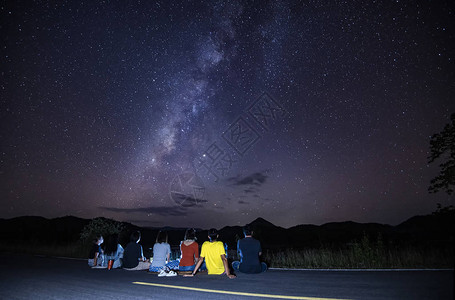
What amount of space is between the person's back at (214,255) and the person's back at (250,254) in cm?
59

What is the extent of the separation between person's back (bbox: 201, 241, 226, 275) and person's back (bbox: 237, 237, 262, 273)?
0.59m

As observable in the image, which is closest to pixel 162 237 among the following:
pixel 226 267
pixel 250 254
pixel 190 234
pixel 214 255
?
pixel 190 234

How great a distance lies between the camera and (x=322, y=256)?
11.2 meters

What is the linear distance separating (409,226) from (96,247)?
222430mm

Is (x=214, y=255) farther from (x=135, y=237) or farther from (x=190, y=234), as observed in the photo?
(x=135, y=237)

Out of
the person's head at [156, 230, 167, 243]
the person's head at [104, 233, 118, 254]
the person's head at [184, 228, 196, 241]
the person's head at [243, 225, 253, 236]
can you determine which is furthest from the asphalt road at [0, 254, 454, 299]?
the person's head at [104, 233, 118, 254]

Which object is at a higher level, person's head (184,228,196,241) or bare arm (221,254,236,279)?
person's head (184,228,196,241)

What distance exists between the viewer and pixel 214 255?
819 cm

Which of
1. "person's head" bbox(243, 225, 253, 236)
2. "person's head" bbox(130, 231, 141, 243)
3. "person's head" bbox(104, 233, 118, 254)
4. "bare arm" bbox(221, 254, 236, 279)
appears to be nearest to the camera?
"bare arm" bbox(221, 254, 236, 279)

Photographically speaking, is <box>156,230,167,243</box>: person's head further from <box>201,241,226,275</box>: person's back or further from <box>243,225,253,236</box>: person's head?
<box>243,225,253,236</box>: person's head

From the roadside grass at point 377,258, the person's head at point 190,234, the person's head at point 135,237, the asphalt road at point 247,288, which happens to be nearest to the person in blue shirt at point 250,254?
the asphalt road at point 247,288

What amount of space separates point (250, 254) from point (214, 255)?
1054 mm

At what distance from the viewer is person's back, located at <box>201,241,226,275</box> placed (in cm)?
814

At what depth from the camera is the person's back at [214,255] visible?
8141 mm
